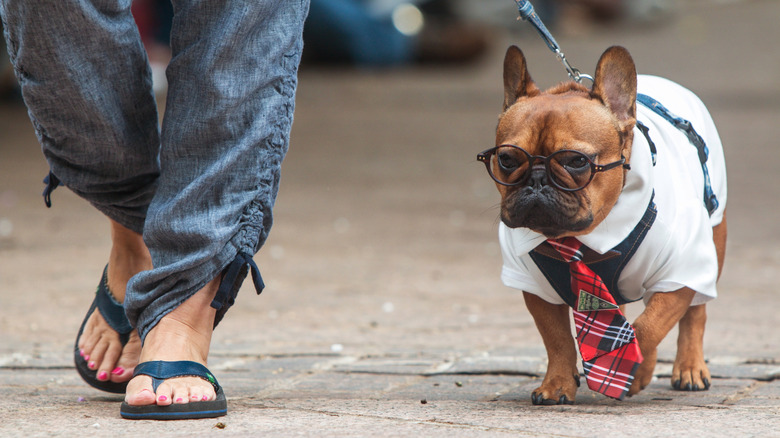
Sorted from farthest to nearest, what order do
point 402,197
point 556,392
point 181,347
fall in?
point 402,197 → point 556,392 → point 181,347

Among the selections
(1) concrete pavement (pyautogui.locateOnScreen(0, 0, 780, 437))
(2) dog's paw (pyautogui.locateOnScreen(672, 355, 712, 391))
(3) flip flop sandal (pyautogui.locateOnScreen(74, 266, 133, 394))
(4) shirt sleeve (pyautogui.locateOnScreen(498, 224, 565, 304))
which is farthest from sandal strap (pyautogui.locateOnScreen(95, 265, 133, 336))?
(2) dog's paw (pyautogui.locateOnScreen(672, 355, 712, 391))

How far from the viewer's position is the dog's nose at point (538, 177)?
235cm

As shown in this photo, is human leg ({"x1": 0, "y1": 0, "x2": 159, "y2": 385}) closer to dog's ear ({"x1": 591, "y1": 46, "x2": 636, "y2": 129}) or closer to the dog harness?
the dog harness

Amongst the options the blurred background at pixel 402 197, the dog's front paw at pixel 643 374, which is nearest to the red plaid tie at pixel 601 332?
the dog's front paw at pixel 643 374

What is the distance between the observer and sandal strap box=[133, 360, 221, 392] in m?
2.24

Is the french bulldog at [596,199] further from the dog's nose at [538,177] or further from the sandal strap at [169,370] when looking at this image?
the sandal strap at [169,370]

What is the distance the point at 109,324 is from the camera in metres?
2.67

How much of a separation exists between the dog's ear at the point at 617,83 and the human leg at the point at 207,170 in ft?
2.75

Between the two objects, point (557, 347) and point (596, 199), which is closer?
point (596, 199)

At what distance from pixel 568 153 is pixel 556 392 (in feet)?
2.08

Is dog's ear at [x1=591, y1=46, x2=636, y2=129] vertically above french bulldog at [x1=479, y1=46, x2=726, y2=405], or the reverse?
dog's ear at [x1=591, y1=46, x2=636, y2=129]

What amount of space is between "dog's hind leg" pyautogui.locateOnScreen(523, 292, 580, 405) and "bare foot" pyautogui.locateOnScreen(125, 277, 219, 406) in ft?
2.82

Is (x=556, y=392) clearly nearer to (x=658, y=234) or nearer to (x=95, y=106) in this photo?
(x=658, y=234)

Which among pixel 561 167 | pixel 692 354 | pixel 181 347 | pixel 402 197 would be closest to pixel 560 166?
pixel 561 167
